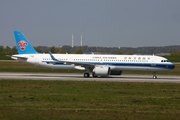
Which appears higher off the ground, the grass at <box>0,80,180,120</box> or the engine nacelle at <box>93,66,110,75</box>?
the engine nacelle at <box>93,66,110,75</box>

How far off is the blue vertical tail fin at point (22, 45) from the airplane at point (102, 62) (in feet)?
1.87

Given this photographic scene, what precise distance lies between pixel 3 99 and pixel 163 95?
33.4 feet

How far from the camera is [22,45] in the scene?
47.9 meters

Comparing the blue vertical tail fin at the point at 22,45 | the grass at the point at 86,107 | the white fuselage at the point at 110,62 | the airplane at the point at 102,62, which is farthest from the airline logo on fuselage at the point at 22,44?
the grass at the point at 86,107

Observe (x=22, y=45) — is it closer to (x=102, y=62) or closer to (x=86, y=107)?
(x=102, y=62)

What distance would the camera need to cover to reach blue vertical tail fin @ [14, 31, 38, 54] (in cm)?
4781

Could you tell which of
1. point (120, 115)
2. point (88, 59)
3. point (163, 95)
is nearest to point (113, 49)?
point (88, 59)

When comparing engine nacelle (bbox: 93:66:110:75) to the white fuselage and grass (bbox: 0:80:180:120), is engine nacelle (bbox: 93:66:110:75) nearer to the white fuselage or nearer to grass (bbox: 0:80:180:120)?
the white fuselage

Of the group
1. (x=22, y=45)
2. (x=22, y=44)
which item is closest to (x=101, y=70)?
(x=22, y=45)

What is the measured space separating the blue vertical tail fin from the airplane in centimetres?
57

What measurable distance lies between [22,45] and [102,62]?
10.2 metres

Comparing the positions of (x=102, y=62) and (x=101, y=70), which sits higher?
(x=102, y=62)

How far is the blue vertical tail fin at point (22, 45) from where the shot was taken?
1882 inches

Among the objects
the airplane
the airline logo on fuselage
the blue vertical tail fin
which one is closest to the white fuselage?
the airplane
